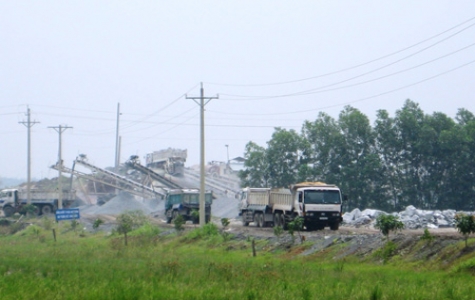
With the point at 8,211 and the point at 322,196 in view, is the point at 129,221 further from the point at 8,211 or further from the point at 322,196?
the point at 8,211

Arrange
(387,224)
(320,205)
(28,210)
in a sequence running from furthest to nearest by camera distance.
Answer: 1. (28,210)
2. (320,205)
3. (387,224)

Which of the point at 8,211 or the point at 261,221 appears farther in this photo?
the point at 8,211

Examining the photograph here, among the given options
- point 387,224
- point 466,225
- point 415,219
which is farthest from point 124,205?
point 466,225

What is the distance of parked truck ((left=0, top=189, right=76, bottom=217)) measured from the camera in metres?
84.9

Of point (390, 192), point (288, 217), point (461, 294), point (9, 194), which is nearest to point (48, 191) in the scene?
point (9, 194)

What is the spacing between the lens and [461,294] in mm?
→ 17062

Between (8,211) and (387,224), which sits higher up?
(387,224)

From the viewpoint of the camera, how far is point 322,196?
144 feet

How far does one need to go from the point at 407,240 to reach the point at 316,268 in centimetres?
438

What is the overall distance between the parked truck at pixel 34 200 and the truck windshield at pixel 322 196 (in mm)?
47756

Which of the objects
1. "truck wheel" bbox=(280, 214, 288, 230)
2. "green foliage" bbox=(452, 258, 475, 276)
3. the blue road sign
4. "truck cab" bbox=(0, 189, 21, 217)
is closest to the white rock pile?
"truck wheel" bbox=(280, 214, 288, 230)

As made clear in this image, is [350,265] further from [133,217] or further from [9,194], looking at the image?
[9,194]

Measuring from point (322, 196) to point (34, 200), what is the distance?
164 feet

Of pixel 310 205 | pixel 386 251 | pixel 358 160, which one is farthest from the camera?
pixel 358 160
